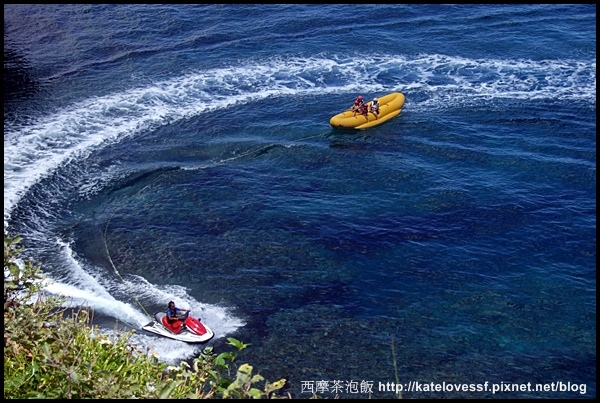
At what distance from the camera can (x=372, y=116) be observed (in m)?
38.4

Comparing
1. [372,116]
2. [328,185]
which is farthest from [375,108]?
[328,185]

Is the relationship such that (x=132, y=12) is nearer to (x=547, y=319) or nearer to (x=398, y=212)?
(x=398, y=212)

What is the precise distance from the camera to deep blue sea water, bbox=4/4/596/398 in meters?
23.4

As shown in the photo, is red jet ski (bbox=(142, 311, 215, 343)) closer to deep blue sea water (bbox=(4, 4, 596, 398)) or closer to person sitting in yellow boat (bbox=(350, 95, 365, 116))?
deep blue sea water (bbox=(4, 4, 596, 398))

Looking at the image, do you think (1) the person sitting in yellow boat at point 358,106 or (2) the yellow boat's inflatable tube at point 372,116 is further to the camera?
(1) the person sitting in yellow boat at point 358,106

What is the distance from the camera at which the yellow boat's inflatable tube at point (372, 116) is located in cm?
3778

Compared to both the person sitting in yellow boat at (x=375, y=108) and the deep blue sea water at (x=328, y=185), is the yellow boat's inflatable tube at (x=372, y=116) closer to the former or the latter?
the person sitting in yellow boat at (x=375, y=108)

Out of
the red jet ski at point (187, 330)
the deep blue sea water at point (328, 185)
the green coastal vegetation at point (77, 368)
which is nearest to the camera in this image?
the green coastal vegetation at point (77, 368)

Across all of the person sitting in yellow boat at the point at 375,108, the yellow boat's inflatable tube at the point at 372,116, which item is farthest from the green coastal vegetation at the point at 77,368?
the person sitting in yellow boat at the point at 375,108

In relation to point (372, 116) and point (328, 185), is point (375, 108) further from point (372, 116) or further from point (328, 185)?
point (328, 185)

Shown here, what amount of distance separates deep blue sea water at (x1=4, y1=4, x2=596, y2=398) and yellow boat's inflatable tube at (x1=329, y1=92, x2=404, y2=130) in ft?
1.95

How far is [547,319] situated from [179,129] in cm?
2430

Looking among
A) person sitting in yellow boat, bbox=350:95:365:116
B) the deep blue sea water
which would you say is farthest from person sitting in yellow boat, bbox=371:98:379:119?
the deep blue sea water

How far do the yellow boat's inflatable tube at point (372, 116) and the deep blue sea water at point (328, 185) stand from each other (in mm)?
595
